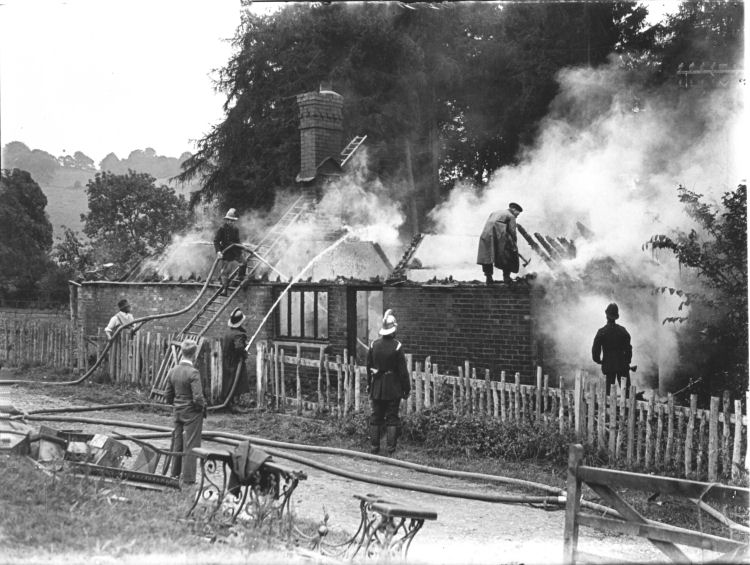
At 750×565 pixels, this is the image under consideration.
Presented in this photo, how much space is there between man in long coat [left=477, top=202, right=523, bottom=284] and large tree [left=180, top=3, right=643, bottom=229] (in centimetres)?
1327

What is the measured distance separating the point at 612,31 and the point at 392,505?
2189 centimetres

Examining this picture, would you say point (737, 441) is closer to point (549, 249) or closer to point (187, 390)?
point (549, 249)

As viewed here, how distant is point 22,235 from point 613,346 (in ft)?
43.4

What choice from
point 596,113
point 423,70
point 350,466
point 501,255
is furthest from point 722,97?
point 350,466

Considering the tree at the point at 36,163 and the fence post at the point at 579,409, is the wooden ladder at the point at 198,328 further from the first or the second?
the fence post at the point at 579,409

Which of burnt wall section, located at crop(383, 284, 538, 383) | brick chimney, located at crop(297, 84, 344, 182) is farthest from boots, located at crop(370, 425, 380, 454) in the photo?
brick chimney, located at crop(297, 84, 344, 182)

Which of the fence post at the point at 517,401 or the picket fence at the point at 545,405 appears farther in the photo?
the fence post at the point at 517,401

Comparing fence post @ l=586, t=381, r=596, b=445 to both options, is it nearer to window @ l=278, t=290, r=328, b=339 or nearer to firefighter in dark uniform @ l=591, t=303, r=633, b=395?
firefighter in dark uniform @ l=591, t=303, r=633, b=395

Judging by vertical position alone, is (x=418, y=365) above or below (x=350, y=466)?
above

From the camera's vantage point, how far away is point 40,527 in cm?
619

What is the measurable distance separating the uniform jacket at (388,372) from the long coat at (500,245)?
2730 mm

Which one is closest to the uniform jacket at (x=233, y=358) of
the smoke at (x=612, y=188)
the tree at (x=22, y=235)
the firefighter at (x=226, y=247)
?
the firefighter at (x=226, y=247)

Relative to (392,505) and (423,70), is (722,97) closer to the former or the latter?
(423,70)

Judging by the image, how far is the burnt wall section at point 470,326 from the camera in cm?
1203
